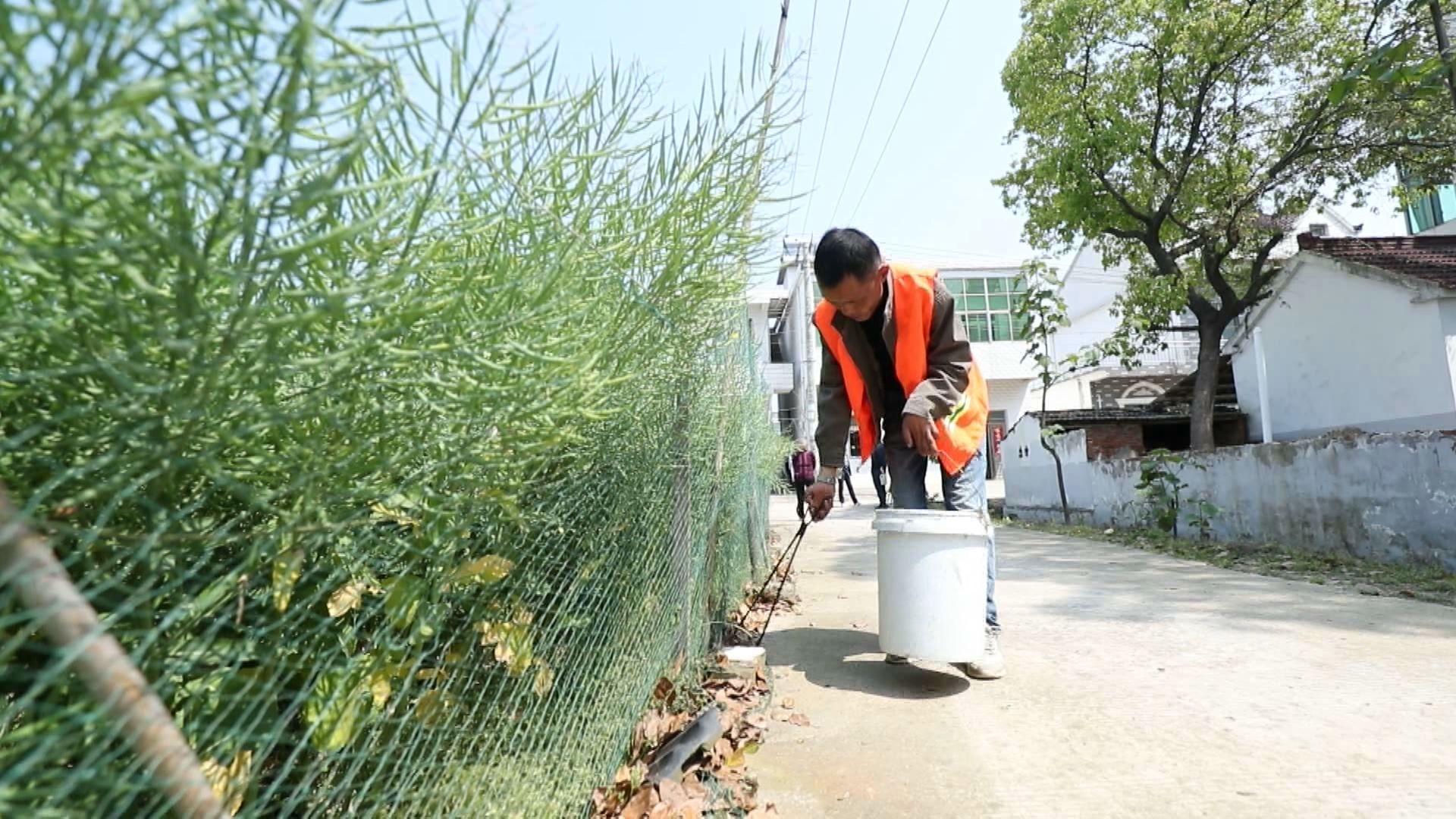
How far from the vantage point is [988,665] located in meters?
3.17

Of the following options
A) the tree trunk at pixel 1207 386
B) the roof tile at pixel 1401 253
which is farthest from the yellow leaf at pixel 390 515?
the tree trunk at pixel 1207 386

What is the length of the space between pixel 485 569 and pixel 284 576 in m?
0.37

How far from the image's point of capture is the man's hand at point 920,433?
3.00m

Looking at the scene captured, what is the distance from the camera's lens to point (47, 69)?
Answer: 0.54 metres

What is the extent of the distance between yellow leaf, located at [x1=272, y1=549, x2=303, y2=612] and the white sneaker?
2703 millimetres

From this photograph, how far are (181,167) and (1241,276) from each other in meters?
19.8

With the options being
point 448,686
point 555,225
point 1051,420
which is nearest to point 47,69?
point 555,225

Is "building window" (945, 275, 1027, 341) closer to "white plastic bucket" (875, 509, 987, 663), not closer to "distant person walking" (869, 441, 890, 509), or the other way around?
"distant person walking" (869, 441, 890, 509)

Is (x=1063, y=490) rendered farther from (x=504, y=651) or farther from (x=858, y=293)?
(x=504, y=651)

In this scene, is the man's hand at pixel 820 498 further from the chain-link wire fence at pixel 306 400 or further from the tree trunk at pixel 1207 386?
the tree trunk at pixel 1207 386

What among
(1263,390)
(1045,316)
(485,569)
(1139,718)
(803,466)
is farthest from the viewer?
(1263,390)

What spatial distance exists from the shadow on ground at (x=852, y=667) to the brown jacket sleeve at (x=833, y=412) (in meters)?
0.84

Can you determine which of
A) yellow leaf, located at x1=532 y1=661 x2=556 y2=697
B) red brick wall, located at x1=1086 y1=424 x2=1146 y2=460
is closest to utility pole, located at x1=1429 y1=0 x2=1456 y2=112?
yellow leaf, located at x1=532 y1=661 x2=556 y2=697

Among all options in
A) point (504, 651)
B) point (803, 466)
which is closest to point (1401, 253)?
point (803, 466)
